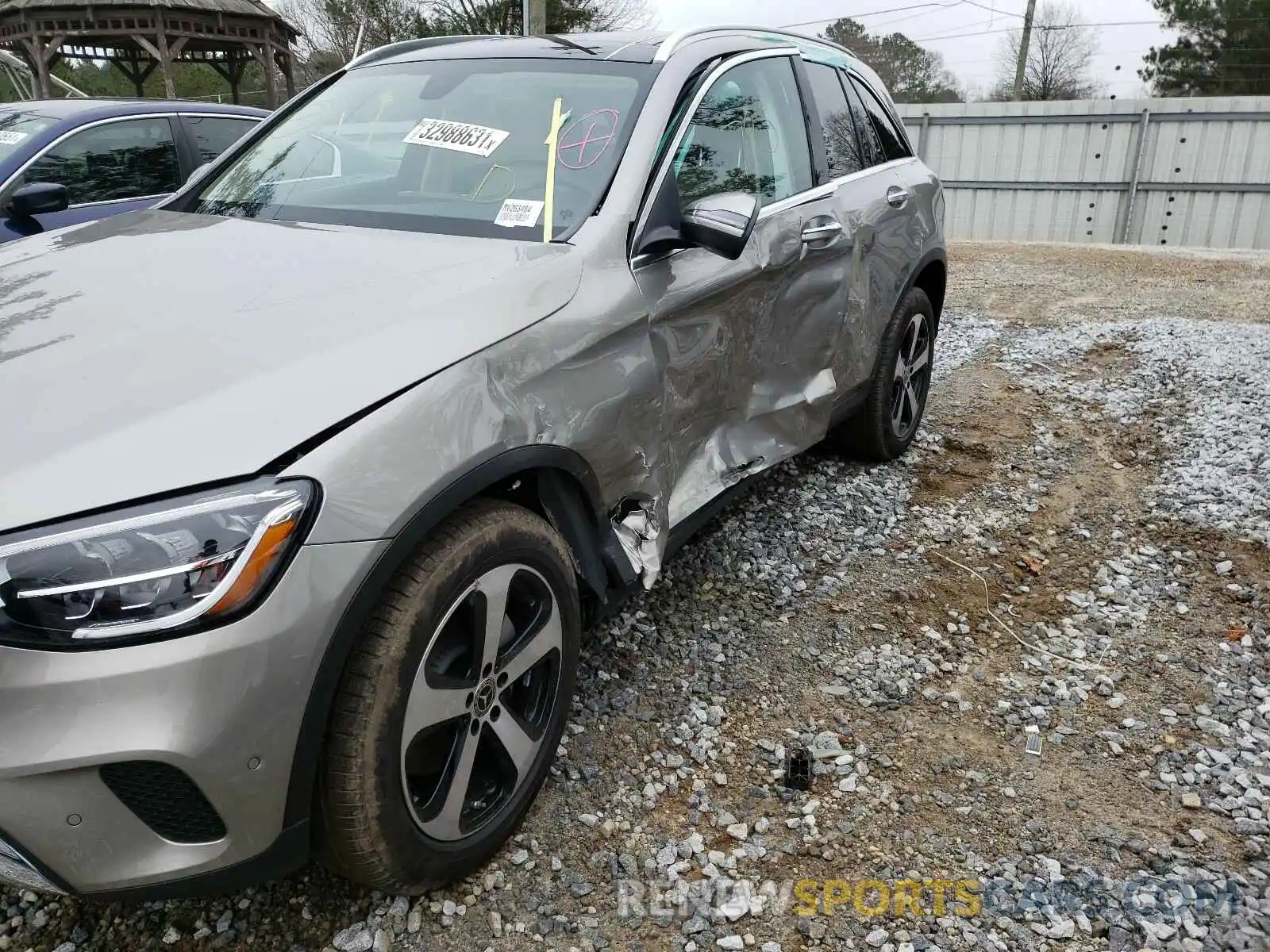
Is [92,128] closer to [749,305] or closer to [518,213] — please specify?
[518,213]

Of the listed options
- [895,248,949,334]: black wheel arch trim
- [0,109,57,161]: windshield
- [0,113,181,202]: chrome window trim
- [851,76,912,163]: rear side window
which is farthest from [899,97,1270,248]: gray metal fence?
[0,109,57,161]: windshield

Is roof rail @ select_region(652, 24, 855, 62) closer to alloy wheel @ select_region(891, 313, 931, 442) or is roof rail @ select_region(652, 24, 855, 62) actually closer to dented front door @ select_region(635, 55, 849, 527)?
dented front door @ select_region(635, 55, 849, 527)

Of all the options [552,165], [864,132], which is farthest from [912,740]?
[864,132]

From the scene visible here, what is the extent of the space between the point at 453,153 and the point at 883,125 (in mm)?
2500

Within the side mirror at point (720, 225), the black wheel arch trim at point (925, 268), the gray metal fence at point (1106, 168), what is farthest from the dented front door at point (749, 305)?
the gray metal fence at point (1106, 168)

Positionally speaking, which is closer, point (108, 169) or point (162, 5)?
point (108, 169)

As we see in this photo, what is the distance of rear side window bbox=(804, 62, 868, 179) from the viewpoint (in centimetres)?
364

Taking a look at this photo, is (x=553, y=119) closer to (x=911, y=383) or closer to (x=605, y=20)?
(x=911, y=383)

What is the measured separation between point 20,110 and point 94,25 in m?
13.8

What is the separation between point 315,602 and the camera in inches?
61.2

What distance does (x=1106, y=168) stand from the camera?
53.6ft

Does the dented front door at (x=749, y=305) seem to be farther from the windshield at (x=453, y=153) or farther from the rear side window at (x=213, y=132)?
the rear side window at (x=213, y=132)

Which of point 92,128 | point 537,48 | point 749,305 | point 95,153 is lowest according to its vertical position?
point 749,305

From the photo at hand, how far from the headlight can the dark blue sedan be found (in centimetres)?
402
